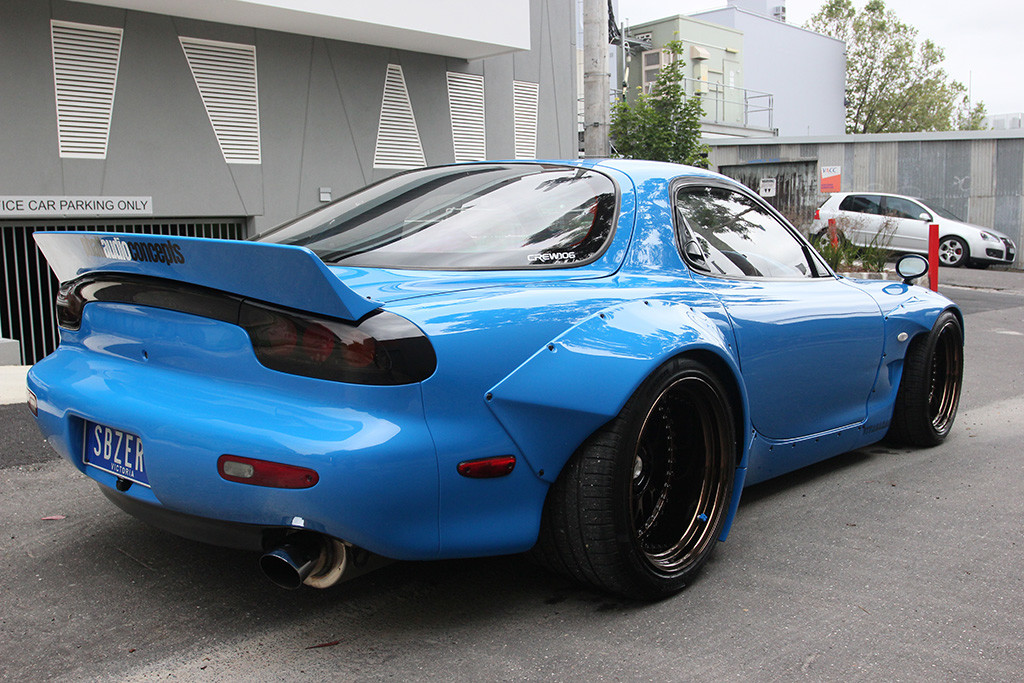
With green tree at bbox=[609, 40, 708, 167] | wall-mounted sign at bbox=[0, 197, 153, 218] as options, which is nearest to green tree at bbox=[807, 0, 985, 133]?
green tree at bbox=[609, 40, 708, 167]

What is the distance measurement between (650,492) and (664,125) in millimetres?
13637

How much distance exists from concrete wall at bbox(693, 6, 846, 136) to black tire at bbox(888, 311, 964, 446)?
121 feet

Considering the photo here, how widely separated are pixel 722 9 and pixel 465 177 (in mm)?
39245

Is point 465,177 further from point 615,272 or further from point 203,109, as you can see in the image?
point 203,109

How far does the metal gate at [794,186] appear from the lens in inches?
992

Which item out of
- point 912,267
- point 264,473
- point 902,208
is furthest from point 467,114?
point 264,473

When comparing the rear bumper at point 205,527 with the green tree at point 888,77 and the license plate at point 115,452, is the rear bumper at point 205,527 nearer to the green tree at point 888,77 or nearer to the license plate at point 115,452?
the license plate at point 115,452

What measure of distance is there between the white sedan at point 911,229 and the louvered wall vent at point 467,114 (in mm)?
7817

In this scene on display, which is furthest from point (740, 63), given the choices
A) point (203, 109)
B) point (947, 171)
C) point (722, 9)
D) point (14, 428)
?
point (14, 428)

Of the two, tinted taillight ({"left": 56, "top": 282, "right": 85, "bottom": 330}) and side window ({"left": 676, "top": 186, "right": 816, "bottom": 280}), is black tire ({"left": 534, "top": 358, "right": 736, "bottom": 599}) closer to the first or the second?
side window ({"left": 676, "top": 186, "right": 816, "bottom": 280})

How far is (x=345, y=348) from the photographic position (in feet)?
7.22

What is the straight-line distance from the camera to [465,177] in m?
3.39

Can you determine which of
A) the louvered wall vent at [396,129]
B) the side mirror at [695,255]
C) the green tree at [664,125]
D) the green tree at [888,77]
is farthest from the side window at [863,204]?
the green tree at [888,77]

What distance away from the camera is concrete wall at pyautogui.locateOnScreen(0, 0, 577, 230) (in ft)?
33.4
